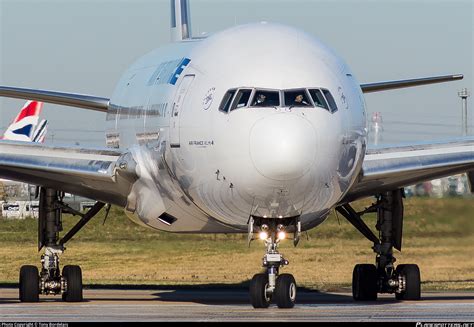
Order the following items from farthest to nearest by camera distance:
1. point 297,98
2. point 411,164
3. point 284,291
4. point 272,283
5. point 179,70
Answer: point 411,164 < point 179,70 < point 272,283 < point 284,291 < point 297,98

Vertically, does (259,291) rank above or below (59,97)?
below

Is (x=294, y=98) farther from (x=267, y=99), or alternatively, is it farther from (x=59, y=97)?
(x=59, y=97)

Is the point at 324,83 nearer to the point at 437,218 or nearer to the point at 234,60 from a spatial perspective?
the point at 234,60

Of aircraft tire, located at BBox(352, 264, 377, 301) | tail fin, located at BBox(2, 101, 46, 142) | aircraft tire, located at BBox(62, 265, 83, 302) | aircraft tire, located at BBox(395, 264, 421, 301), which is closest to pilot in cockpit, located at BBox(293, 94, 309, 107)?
aircraft tire, located at BBox(395, 264, 421, 301)

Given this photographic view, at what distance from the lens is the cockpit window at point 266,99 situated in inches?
984

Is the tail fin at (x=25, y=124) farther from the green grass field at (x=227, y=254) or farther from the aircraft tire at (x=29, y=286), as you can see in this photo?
the aircraft tire at (x=29, y=286)

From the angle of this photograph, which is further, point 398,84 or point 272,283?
point 398,84

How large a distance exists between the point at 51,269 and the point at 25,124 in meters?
84.5

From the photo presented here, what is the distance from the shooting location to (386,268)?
32.3 metres

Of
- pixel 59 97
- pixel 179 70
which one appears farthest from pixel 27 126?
pixel 179 70

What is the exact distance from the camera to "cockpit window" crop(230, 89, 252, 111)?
2531cm

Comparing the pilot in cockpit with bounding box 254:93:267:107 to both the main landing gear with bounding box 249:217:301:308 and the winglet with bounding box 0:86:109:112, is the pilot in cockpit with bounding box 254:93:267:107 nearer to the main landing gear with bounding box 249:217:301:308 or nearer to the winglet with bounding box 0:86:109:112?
the main landing gear with bounding box 249:217:301:308

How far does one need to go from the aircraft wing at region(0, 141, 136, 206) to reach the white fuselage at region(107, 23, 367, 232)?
40 cm

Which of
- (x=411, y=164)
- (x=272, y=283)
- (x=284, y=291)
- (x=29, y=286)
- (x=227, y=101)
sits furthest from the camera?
(x=29, y=286)
